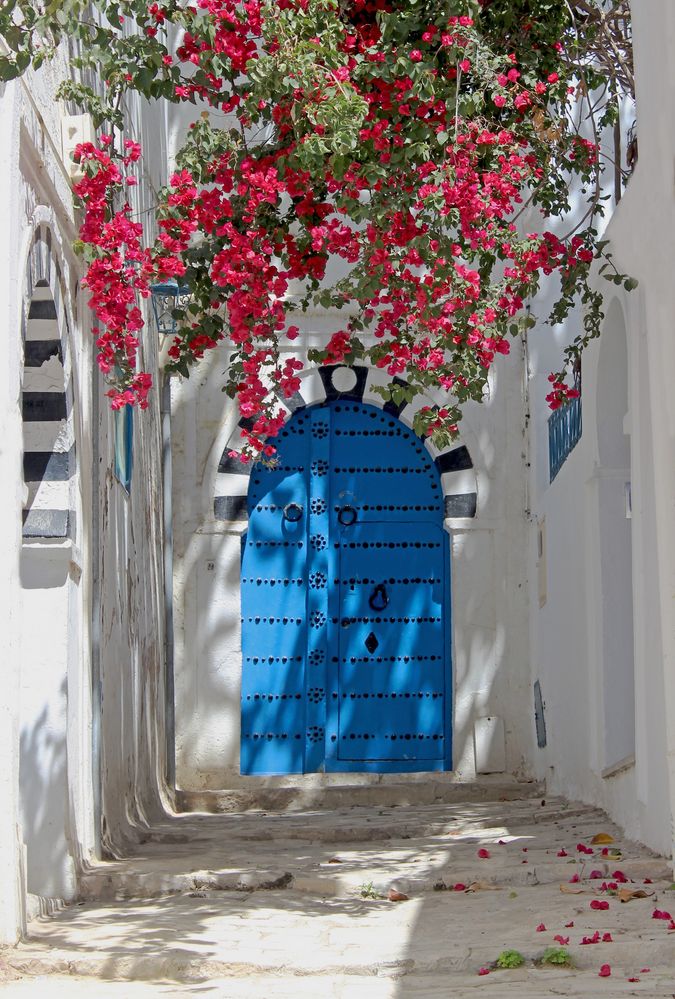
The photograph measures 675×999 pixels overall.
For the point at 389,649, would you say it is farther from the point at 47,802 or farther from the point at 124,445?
the point at 47,802

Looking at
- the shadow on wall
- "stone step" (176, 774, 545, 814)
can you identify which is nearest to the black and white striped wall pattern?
the shadow on wall

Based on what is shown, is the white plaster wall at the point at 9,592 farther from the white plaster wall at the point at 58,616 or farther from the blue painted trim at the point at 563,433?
the blue painted trim at the point at 563,433

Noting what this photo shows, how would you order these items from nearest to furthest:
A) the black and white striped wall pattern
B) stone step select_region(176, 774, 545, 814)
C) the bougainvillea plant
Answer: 1. the bougainvillea plant
2. the black and white striped wall pattern
3. stone step select_region(176, 774, 545, 814)

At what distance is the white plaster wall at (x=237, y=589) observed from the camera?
10.5 m

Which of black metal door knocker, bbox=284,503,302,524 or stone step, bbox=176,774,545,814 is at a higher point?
black metal door knocker, bbox=284,503,302,524

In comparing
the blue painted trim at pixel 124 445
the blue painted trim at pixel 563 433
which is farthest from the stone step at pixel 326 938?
the blue painted trim at pixel 563 433

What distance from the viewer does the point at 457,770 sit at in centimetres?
1052

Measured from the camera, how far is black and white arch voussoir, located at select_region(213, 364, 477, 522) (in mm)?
10609

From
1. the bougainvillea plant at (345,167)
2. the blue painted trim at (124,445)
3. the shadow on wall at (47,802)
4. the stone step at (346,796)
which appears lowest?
the stone step at (346,796)

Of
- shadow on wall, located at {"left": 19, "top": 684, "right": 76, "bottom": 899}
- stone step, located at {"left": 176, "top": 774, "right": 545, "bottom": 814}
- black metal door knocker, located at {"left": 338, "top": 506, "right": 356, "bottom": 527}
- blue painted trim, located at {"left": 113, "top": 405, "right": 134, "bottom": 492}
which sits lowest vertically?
stone step, located at {"left": 176, "top": 774, "right": 545, "bottom": 814}

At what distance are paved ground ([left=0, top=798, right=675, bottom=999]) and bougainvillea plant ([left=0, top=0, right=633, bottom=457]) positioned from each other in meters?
1.77

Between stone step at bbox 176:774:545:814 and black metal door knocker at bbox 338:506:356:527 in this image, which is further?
black metal door knocker at bbox 338:506:356:527

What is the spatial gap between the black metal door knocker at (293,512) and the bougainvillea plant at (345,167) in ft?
15.2

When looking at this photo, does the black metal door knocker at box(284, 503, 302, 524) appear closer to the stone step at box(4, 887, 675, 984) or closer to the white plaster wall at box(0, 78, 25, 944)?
the stone step at box(4, 887, 675, 984)
